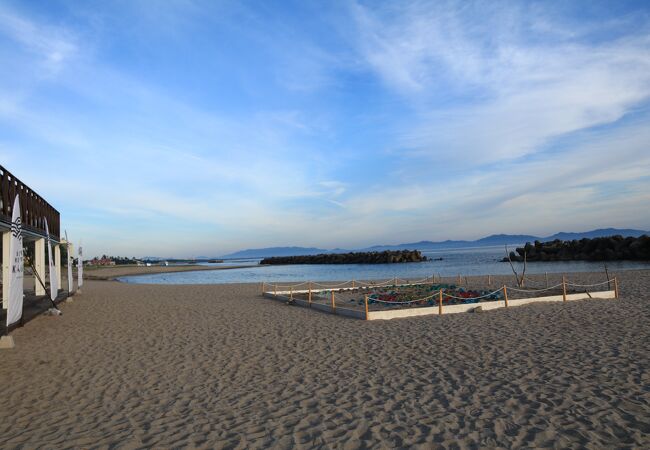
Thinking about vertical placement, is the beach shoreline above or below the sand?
above

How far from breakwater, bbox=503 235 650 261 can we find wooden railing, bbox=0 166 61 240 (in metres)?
38.8

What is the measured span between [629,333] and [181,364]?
9.15 meters

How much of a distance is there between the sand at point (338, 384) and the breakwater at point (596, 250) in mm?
35826

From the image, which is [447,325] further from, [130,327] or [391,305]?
[130,327]

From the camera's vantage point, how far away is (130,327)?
11.9 m

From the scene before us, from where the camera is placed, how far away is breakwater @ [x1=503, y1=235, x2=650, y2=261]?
43250 mm

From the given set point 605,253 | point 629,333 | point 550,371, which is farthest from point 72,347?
point 605,253

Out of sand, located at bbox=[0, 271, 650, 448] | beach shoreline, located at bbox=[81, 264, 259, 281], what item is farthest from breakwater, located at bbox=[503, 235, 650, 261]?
beach shoreline, located at bbox=[81, 264, 259, 281]

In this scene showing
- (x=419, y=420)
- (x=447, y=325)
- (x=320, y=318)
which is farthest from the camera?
(x=320, y=318)

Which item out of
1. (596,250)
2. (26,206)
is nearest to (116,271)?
(26,206)

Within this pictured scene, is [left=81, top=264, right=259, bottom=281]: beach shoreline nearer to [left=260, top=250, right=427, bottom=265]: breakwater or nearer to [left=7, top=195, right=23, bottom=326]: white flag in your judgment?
[left=260, top=250, right=427, bottom=265]: breakwater

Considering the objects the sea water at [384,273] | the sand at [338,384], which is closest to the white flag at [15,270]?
the sand at [338,384]

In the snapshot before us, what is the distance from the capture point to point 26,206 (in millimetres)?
12641

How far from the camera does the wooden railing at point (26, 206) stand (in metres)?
10.1
